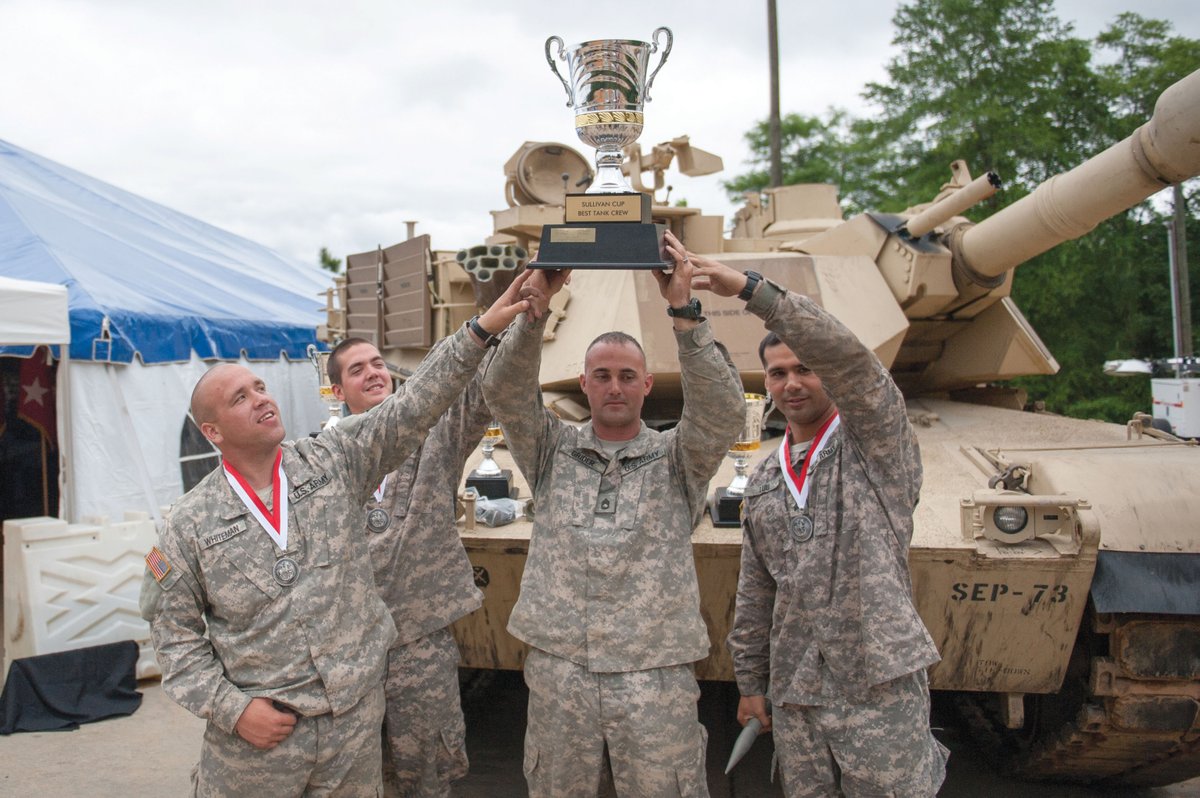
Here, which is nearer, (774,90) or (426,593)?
(426,593)

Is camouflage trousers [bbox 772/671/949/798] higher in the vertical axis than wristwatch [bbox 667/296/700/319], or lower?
lower

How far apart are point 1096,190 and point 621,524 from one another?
Result: 2.63 meters

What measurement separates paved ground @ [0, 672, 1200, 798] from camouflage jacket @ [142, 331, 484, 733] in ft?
7.03

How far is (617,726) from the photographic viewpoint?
2.88m

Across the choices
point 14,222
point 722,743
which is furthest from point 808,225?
point 14,222

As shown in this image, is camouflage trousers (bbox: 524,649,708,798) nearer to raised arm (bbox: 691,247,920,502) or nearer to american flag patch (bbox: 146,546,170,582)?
raised arm (bbox: 691,247,920,502)

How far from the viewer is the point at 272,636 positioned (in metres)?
2.68

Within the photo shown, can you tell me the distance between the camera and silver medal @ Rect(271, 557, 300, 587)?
270 centimetres

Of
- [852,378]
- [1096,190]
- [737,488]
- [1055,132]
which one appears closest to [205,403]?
[852,378]

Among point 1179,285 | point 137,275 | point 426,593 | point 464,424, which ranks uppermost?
point 1179,285

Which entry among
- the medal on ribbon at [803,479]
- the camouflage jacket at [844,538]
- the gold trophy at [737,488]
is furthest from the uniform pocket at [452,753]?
the medal on ribbon at [803,479]

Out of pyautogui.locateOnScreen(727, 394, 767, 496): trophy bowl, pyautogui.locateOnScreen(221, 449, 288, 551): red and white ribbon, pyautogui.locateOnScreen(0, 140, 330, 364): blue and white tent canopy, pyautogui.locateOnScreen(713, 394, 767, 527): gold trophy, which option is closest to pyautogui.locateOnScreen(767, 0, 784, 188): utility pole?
pyautogui.locateOnScreen(0, 140, 330, 364): blue and white tent canopy

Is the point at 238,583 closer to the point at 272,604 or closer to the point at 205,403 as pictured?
the point at 272,604

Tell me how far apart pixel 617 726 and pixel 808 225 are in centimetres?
525
